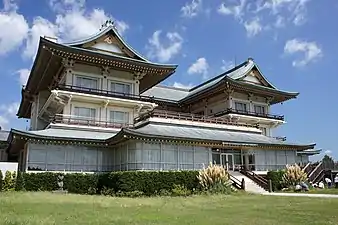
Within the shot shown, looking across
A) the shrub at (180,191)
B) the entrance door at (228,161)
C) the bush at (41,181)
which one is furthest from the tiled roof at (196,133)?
the bush at (41,181)

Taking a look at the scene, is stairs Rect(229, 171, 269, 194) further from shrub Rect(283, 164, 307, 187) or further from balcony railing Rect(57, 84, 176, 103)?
balcony railing Rect(57, 84, 176, 103)

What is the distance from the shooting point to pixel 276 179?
28.8 m

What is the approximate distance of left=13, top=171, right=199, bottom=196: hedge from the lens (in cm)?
2288

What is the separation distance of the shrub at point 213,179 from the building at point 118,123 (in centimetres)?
245

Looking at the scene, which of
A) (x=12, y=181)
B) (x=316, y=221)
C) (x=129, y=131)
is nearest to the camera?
(x=316, y=221)

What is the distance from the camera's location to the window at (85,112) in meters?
31.3

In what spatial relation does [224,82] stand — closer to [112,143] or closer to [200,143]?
[200,143]

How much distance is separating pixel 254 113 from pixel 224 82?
6.70m

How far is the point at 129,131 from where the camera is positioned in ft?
76.9

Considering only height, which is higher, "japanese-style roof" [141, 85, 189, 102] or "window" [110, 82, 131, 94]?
"japanese-style roof" [141, 85, 189, 102]

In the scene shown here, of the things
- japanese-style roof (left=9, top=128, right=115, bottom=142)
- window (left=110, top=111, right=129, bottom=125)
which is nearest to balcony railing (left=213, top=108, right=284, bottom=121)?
window (left=110, top=111, right=129, bottom=125)

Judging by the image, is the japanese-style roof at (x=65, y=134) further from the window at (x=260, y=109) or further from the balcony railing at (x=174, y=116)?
the window at (x=260, y=109)

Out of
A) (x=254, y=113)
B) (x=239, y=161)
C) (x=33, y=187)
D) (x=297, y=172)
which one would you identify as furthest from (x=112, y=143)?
(x=254, y=113)

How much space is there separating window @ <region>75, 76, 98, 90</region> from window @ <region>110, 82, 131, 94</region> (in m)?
1.71
